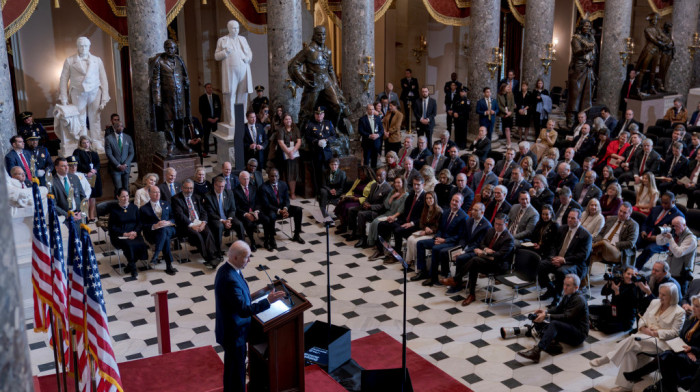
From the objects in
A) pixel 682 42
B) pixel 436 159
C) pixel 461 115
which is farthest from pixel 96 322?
pixel 682 42

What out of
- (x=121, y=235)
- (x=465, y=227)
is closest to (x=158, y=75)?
(x=121, y=235)

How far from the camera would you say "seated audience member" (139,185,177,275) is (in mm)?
11203

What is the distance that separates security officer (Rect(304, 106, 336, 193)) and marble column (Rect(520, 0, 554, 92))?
21.7 feet

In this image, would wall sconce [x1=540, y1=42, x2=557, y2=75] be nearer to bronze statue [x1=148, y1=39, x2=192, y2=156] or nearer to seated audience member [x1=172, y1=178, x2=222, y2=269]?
bronze statue [x1=148, y1=39, x2=192, y2=156]

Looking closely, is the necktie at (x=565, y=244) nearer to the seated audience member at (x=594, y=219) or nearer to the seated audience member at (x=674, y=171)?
the seated audience member at (x=594, y=219)

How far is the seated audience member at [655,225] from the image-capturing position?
1078 centimetres

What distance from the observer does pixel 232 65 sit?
50.6ft

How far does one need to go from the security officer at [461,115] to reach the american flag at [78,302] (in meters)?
13.2

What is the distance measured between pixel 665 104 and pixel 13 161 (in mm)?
15015

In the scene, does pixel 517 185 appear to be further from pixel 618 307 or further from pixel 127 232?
pixel 127 232

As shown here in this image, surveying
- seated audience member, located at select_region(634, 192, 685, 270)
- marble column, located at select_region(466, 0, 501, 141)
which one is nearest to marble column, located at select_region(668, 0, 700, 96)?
marble column, located at select_region(466, 0, 501, 141)

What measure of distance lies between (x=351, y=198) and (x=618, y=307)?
195 inches

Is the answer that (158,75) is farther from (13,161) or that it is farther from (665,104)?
(665,104)

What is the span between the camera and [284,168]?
48.2 feet
